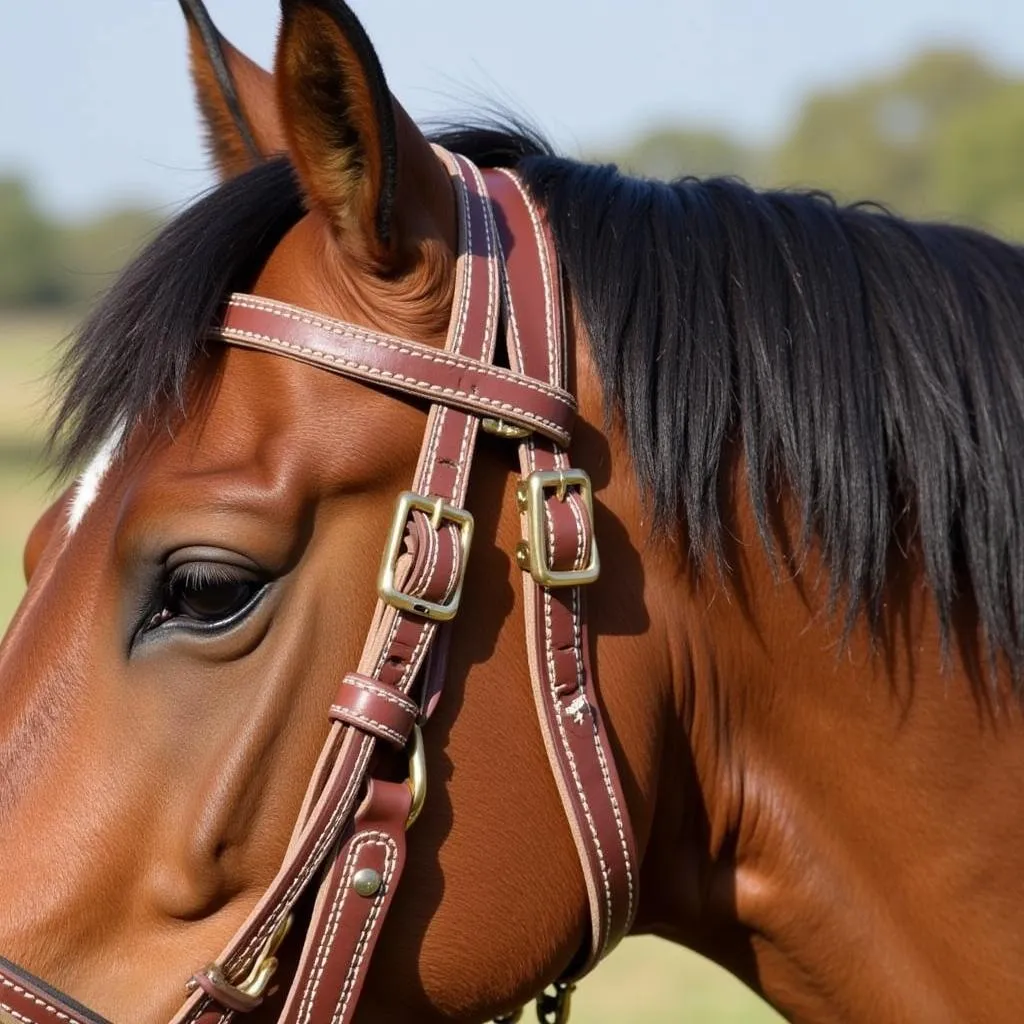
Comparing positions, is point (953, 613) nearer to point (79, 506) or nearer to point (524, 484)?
point (524, 484)

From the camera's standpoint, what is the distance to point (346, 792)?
164 cm

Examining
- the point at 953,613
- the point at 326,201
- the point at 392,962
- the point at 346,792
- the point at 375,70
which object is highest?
the point at 375,70

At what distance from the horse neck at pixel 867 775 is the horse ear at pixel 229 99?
1.14 meters

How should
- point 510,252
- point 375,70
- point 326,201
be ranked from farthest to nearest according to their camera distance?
1. point 510,252
2. point 326,201
3. point 375,70

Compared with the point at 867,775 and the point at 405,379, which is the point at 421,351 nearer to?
the point at 405,379

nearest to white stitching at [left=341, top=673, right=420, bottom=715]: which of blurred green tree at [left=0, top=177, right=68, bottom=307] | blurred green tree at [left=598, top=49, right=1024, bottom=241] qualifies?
blurred green tree at [left=0, top=177, right=68, bottom=307]

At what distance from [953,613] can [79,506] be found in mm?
1275

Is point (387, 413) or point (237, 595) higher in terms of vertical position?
point (387, 413)

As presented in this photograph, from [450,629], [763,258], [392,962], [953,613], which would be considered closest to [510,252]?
[763,258]

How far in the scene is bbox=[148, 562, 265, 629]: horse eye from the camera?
5.33 feet

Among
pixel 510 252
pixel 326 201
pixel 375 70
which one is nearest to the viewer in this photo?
pixel 375 70

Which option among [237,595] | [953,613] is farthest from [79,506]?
[953,613]

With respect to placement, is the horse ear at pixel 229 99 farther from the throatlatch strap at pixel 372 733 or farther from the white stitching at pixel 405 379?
the throatlatch strap at pixel 372 733

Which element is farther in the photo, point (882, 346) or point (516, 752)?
point (882, 346)
